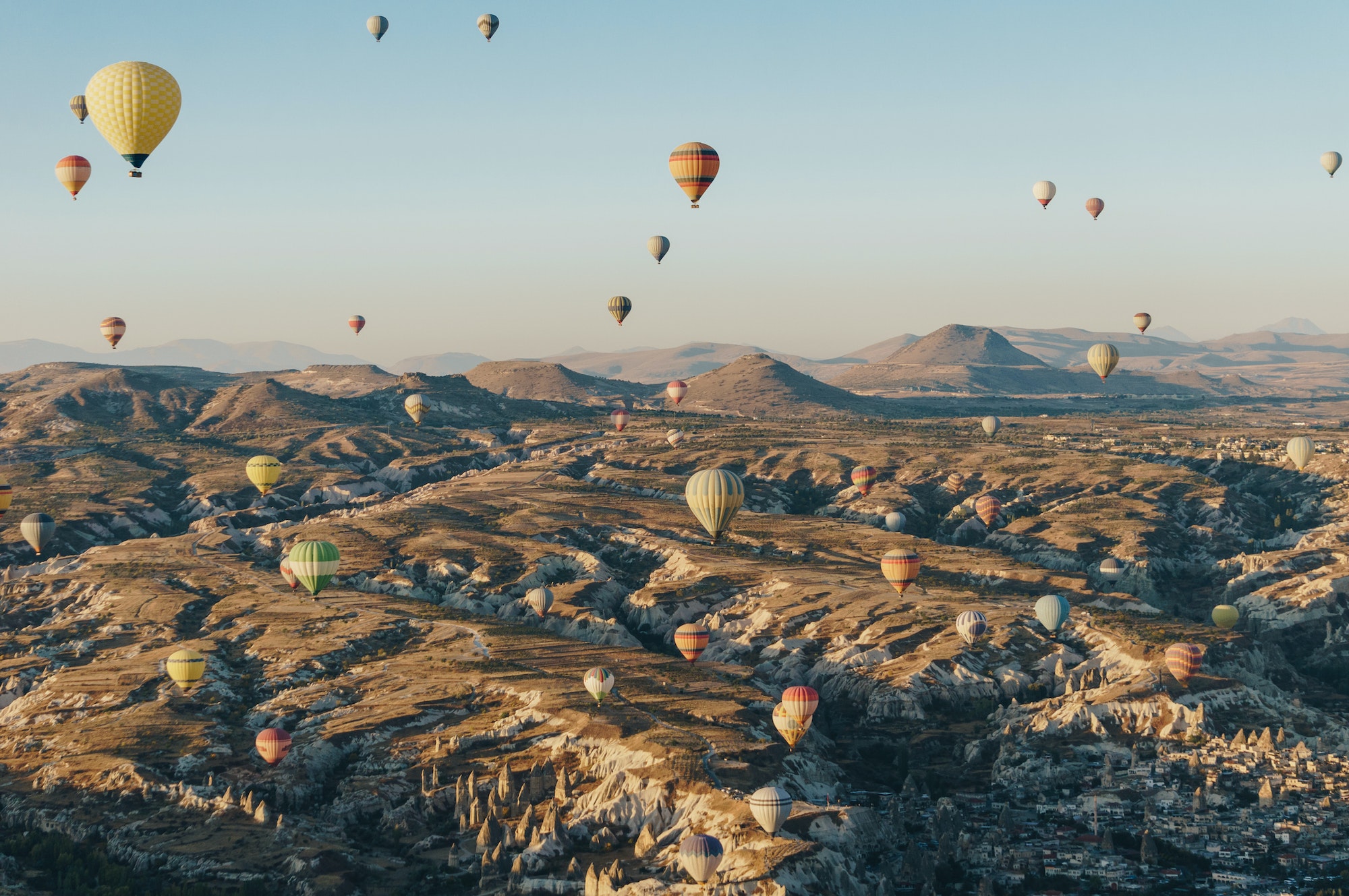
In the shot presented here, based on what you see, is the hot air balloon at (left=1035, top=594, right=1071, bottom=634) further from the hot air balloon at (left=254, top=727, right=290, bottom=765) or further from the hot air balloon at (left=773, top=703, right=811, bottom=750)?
the hot air balloon at (left=254, top=727, right=290, bottom=765)

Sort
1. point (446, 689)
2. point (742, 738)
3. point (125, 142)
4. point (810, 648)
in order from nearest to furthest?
point (125, 142) → point (742, 738) → point (446, 689) → point (810, 648)

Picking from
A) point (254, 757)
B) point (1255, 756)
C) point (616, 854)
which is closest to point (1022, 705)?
point (1255, 756)

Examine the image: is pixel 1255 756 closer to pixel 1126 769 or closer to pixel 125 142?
pixel 1126 769

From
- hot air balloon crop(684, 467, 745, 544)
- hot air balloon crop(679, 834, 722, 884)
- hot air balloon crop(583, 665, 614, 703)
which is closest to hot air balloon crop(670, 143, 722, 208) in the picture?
hot air balloon crop(684, 467, 745, 544)

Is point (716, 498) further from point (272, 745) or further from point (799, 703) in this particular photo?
point (272, 745)

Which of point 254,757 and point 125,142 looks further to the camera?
point 254,757

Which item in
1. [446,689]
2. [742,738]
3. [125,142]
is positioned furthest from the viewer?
[446,689]

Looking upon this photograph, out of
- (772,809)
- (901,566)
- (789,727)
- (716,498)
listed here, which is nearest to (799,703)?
(789,727)
